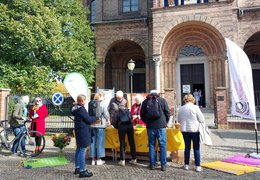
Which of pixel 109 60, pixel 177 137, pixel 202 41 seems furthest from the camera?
pixel 109 60

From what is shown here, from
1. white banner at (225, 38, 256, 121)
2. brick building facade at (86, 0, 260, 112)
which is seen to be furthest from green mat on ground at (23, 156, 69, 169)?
brick building facade at (86, 0, 260, 112)

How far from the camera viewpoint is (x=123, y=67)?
2633cm

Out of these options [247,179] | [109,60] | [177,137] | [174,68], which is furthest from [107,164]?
[109,60]

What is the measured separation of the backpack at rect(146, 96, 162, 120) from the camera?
5.85 metres

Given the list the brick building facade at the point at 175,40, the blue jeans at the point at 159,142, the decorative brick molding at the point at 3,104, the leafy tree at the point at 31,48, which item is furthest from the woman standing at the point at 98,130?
the brick building facade at the point at 175,40

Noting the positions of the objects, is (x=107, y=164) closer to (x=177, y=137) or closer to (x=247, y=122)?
(x=177, y=137)

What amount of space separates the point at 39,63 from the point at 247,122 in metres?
12.9

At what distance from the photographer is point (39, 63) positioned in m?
16.3

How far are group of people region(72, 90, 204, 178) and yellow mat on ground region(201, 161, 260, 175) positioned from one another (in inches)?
22.9

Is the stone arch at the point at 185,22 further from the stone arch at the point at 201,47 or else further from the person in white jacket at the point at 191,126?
the person in white jacket at the point at 191,126

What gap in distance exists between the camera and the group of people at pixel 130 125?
18.3 ft

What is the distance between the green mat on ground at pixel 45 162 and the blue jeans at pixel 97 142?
0.86 m

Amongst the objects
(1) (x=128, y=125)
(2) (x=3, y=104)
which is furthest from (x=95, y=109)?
(2) (x=3, y=104)

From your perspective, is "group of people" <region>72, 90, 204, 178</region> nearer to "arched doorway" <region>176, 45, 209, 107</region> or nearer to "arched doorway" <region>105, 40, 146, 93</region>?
"arched doorway" <region>176, 45, 209, 107</region>
